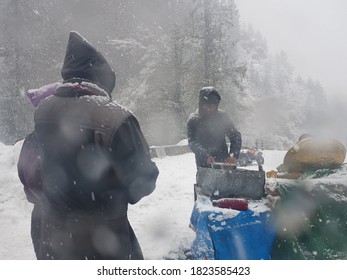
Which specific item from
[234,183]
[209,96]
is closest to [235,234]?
[234,183]

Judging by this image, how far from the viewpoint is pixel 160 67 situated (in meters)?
35.2

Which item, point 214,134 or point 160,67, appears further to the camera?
point 160,67

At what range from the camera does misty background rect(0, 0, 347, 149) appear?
23.4 m

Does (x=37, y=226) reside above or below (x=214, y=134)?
above

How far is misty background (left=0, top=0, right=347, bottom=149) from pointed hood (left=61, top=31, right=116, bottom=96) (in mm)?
3863

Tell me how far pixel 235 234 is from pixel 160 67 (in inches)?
1324

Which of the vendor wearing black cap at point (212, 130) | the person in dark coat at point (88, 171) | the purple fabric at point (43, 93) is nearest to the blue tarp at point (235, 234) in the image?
the person in dark coat at point (88, 171)

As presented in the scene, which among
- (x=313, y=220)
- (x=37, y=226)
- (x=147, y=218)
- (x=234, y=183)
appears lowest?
(x=147, y=218)

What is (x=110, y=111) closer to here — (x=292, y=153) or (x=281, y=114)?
(x=292, y=153)

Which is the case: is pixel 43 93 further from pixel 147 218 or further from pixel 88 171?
pixel 147 218

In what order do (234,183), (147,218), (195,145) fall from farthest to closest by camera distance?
(147,218), (195,145), (234,183)

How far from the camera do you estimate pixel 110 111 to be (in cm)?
180

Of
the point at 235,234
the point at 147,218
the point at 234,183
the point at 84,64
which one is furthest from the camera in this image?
the point at 147,218
